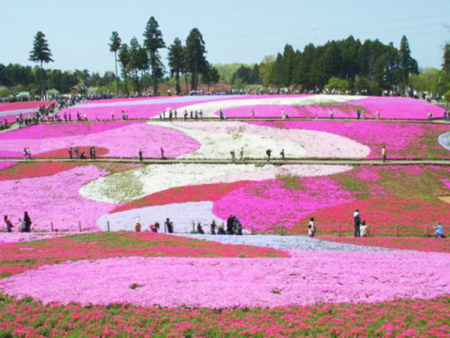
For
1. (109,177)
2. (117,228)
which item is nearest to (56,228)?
(117,228)

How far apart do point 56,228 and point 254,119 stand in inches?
1529

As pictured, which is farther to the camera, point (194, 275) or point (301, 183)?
point (301, 183)

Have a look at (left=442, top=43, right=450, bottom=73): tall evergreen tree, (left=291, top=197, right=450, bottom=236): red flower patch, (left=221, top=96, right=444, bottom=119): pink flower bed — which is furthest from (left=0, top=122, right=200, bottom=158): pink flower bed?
(left=442, top=43, right=450, bottom=73): tall evergreen tree

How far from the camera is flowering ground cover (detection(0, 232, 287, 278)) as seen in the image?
24250mm

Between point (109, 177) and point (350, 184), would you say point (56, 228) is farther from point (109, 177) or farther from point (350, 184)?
point (350, 184)

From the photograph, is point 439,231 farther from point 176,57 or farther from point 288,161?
point 176,57

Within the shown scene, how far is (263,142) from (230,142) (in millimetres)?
4180

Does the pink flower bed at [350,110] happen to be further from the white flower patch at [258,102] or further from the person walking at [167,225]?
the person walking at [167,225]

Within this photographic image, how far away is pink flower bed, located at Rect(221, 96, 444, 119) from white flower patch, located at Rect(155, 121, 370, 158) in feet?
27.8

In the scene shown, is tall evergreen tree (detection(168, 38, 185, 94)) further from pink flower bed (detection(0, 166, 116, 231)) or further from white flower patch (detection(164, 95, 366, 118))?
pink flower bed (detection(0, 166, 116, 231))

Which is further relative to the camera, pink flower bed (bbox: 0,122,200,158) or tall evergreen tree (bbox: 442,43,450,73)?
tall evergreen tree (bbox: 442,43,450,73)

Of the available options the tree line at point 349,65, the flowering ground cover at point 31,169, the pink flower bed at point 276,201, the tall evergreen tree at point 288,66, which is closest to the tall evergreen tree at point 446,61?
the tree line at point 349,65

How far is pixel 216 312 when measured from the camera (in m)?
17.7

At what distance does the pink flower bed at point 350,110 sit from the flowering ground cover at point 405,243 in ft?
147
